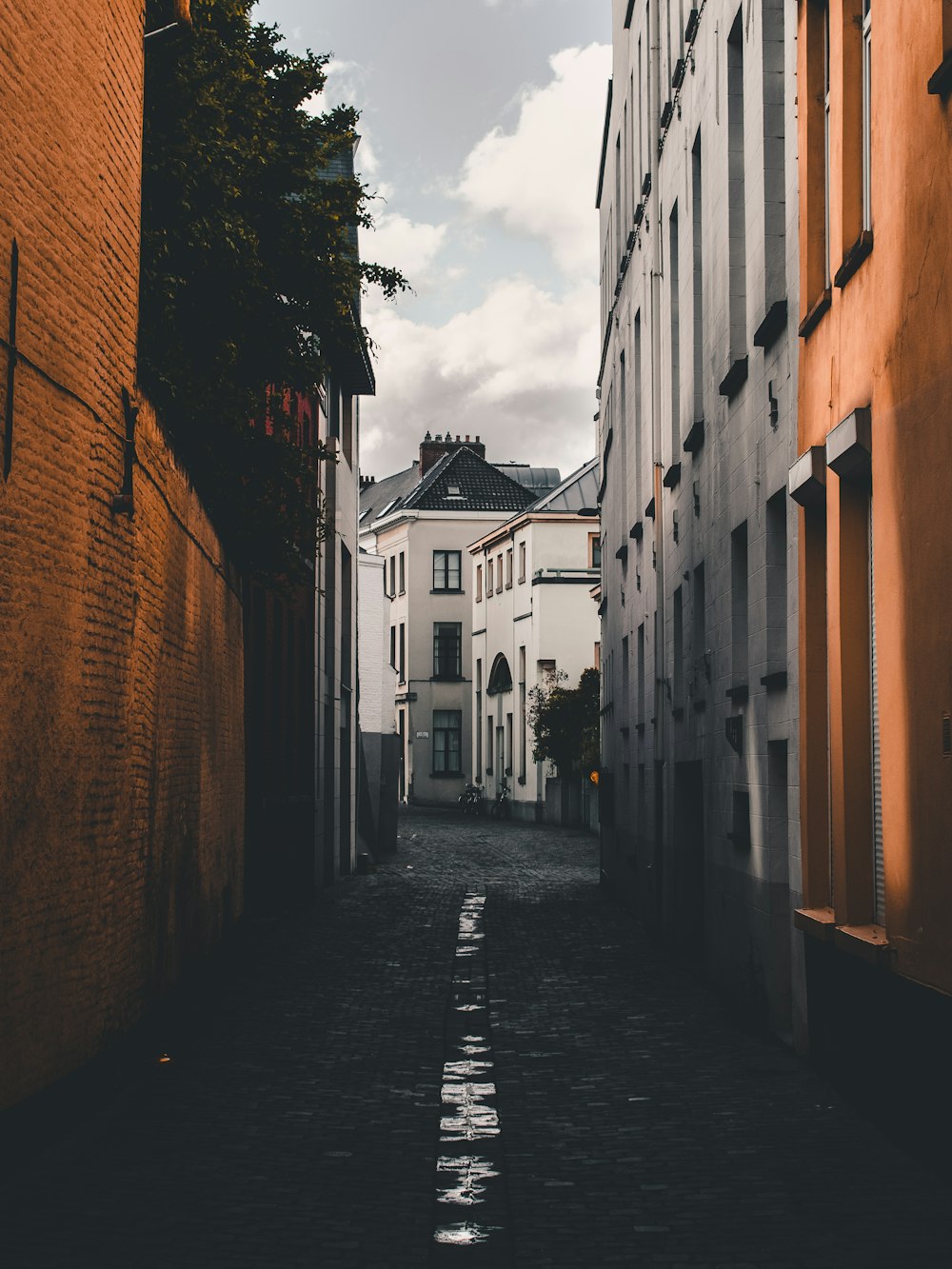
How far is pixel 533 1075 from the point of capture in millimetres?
9703

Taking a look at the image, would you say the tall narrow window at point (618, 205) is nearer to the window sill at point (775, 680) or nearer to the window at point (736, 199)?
the window at point (736, 199)

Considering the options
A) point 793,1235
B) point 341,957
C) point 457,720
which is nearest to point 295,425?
point 341,957

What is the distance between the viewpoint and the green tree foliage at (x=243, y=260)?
14898mm

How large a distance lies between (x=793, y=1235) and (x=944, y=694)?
88.5 inches

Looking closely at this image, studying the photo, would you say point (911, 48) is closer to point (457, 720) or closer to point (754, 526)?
point (754, 526)

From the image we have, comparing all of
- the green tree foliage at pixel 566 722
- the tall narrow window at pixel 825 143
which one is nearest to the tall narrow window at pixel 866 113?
the tall narrow window at pixel 825 143

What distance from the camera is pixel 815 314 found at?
397 inches

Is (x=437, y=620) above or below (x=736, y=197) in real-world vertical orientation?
above

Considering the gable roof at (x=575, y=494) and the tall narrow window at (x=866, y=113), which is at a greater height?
the gable roof at (x=575, y=494)

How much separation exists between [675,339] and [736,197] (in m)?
5.15

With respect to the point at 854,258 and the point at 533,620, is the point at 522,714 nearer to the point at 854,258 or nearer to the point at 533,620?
the point at 533,620

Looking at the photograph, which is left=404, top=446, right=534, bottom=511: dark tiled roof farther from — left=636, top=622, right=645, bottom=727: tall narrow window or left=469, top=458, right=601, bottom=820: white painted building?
left=636, top=622, right=645, bottom=727: tall narrow window

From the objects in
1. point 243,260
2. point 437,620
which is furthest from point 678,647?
point 437,620

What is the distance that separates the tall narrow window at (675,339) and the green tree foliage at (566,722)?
29174mm
